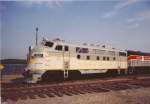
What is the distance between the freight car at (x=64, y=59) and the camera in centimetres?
1586

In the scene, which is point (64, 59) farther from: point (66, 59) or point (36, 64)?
point (36, 64)

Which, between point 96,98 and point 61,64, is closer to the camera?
point 96,98

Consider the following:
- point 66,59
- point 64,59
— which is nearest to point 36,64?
point 64,59

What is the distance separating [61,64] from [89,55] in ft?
12.0

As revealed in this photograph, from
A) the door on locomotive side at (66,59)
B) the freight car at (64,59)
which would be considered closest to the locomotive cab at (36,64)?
the freight car at (64,59)

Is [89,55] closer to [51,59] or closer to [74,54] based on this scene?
[74,54]

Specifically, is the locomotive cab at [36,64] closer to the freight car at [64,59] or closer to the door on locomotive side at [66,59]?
the freight car at [64,59]

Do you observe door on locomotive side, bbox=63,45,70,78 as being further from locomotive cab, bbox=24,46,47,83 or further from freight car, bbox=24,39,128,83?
locomotive cab, bbox=24,46,47,83

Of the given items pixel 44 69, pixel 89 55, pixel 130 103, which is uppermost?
pixel 89 55

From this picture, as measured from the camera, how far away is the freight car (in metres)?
15.9

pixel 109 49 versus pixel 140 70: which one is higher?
pixel 109 49

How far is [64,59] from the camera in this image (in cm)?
1725

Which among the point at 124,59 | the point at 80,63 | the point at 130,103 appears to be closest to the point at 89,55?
the point at 80,63

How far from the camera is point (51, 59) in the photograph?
16391 mm
